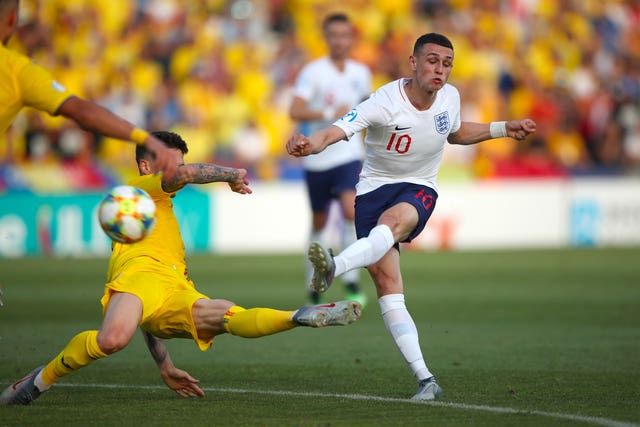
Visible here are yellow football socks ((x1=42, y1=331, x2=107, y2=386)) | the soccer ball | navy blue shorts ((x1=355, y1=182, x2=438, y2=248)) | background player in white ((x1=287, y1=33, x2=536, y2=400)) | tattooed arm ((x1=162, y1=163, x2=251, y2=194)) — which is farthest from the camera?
navy blue shorts ((x1=355, y1=182, x2=438, y2=248))

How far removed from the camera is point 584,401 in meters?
6.80

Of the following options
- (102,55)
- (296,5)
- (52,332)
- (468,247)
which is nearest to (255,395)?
(52,332)

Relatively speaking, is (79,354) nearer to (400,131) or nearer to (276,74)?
(400,131)

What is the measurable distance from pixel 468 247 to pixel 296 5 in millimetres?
7060

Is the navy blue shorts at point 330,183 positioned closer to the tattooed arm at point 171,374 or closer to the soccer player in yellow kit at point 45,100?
the tattooed arm at point 171,374

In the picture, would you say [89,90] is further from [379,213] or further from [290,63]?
[379,213]

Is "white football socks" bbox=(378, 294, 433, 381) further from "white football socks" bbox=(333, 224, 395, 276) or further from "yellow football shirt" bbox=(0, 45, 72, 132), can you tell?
"yellow football shirt" bbox=(0, 45, 72, 132)

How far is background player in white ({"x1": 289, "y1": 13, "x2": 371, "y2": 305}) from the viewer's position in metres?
12.5

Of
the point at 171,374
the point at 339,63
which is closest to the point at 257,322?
the point at 171,374

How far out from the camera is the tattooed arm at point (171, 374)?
6914 mm

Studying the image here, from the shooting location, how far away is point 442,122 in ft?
24.2

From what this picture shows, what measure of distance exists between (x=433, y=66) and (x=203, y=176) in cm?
169

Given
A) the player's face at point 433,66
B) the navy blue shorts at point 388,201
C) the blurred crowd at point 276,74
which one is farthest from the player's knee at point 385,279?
the blurred crowd at point 276,74

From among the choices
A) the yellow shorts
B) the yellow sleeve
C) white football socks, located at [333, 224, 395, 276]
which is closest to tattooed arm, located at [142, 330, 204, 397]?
the yellow shorts
